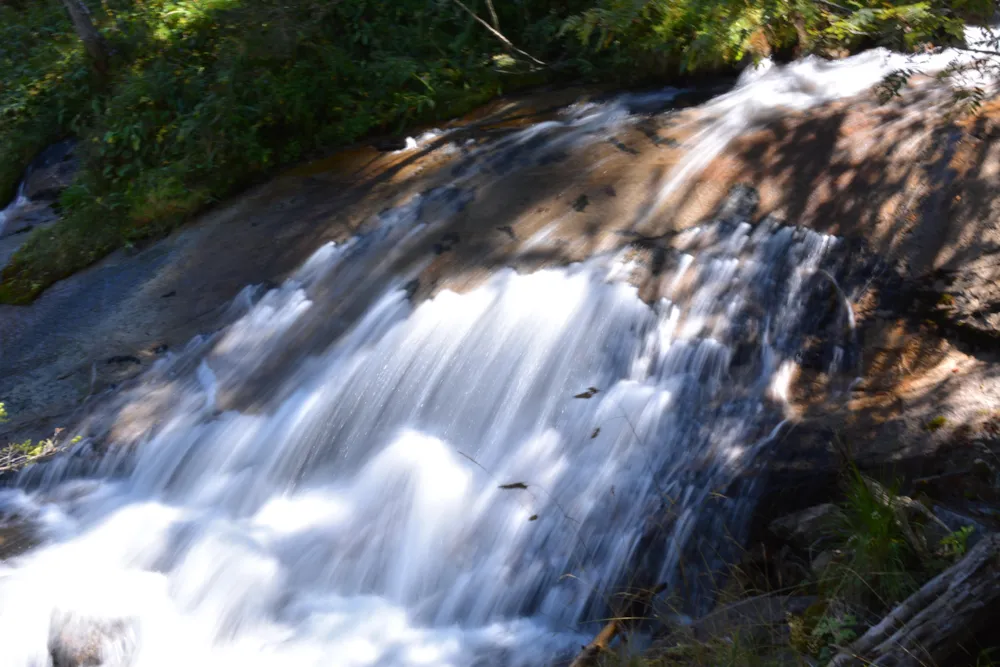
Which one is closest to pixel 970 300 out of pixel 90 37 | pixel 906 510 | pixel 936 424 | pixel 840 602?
pixel 936 424

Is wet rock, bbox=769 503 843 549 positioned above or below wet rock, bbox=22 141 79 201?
below

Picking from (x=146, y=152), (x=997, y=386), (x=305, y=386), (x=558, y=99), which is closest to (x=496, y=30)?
(x=558, y=99)

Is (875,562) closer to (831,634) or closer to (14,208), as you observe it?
(831,634)

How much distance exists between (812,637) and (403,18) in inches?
316

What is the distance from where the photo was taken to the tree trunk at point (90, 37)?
378 inches

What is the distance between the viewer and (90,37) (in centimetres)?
978

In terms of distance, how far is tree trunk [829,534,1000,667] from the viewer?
2734 mm

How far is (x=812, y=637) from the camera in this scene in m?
3.13

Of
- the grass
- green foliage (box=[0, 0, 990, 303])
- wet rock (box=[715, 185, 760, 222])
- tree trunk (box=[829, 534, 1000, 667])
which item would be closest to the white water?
green foliage (box=[0, 0, 990, 303])

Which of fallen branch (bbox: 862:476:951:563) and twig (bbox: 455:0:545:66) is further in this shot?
twig (bbox: 455:0:545:66)

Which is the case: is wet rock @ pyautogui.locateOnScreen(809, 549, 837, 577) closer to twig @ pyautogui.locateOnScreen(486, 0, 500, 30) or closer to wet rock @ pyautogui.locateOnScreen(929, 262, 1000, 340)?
wet rock @ pyautogui.locateOnScreen(929, 262, 1000, 340)

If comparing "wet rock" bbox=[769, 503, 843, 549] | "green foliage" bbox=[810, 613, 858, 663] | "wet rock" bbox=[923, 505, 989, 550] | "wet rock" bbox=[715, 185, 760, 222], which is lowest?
"wet rock" bbox=[769, 503, 843, 549]

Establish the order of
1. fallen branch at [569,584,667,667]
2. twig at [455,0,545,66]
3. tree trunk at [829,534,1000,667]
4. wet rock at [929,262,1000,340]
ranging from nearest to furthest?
tree trunk at [829,534,1000,667], fallen branch at [569,584,667,667], wet rock at [929,262,1000,340], twig at [455,0,545,66]

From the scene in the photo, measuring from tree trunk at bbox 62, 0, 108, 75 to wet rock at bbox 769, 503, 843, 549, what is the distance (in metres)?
9.03
